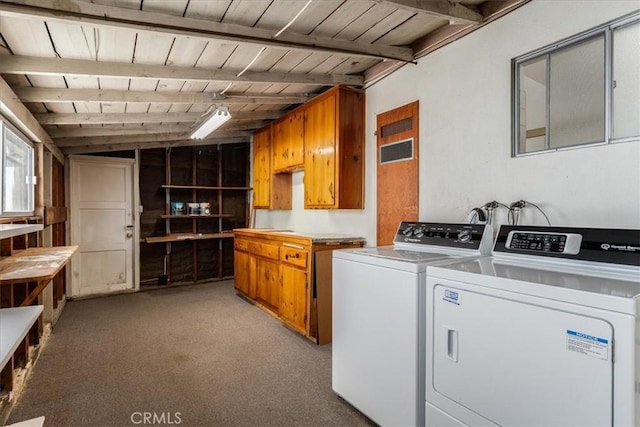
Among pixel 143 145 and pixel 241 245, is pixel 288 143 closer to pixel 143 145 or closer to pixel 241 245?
pixel 241 245

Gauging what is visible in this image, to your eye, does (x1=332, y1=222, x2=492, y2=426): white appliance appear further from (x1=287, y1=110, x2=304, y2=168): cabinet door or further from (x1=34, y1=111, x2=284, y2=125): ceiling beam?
(x1=34, y1=111, x2=284, y2=125): ceiling beam

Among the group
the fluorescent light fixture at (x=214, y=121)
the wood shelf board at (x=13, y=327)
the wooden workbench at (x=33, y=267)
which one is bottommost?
the wood shelf board at (x=13, y=327)

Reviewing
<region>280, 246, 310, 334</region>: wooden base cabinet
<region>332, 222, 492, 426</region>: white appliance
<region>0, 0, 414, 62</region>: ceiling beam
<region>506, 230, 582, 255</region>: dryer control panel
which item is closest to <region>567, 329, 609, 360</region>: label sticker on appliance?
<region>506, 230, 582, 255</region>: dryer control panel

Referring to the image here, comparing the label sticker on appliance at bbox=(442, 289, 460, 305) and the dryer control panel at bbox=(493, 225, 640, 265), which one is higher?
the dryer control panel at bbox=(493, 225, 640, 265)

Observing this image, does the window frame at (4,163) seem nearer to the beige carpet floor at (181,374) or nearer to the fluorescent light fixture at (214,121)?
the beige carpet floor at (181,374)

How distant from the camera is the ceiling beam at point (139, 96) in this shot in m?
2.54

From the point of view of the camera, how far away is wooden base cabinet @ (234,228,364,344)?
10.4 feet

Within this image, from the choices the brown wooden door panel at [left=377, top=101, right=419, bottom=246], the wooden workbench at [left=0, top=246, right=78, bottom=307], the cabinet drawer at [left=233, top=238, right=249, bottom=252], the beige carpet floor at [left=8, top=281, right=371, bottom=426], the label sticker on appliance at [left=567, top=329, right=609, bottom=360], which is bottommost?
the beige carpet floor at [left=8, top=281, right=371, bottom=426]

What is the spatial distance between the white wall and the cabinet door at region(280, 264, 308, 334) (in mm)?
1340

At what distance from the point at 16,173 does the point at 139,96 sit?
1.21 meters

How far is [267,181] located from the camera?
485 centimetres

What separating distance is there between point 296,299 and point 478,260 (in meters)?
1.97

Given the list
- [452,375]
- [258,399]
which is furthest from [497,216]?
[258,399]

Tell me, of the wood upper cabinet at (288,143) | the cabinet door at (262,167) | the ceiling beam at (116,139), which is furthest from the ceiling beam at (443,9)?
the ceiling beam at (116,139)
